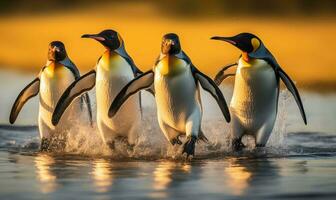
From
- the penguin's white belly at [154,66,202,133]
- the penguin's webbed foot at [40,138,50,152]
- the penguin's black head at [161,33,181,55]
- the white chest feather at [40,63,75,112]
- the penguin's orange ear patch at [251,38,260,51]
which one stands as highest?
the penguin's orange ear patch at [251,38,260,51]

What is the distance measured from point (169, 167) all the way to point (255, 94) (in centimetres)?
205

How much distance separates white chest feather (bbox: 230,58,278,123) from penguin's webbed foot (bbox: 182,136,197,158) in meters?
0.94

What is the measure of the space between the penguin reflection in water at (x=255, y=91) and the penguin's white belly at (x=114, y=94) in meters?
1.01

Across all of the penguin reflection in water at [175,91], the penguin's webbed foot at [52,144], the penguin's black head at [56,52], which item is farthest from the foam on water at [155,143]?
the penguin's black head at [56,52]

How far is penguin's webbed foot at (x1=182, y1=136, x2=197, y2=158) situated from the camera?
1302 centimetres

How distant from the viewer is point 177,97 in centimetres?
1327

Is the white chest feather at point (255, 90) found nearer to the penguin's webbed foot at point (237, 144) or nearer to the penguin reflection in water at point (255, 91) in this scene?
the penguin reflection in water at point (255, 91)

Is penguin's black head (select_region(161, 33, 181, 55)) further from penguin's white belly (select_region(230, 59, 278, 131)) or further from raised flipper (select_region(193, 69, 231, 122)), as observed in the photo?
penguin's white belly (select_region(230, 59, 278, 131))

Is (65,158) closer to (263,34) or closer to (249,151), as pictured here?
(249,151)

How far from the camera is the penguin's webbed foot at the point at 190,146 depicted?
13016mm

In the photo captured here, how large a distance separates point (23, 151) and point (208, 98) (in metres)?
6.53

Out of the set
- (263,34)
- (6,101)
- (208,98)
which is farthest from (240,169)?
(263,34)

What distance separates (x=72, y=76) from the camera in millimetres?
14500

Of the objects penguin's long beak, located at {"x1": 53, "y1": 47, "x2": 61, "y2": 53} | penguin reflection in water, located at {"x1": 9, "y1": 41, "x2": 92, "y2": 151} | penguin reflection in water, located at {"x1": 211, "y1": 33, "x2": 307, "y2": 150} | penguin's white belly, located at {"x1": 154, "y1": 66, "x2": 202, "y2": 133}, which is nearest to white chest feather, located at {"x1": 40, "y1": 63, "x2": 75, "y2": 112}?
penguin reflection in water, located at {"x1": 9, "y1": 41, "x2": 92, "y2": 151}
